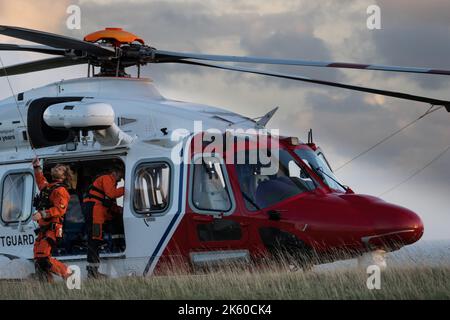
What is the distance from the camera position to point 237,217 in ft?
43.0

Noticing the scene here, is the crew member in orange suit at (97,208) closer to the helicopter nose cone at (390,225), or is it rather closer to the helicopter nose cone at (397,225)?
the helicopter nose cone at (390,225)

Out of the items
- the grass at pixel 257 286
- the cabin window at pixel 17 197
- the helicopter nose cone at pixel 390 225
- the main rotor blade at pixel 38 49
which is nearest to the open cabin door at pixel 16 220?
the cabin window at pixel 17 197

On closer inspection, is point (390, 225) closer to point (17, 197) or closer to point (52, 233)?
point (52, 233)

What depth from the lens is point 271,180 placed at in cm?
1327

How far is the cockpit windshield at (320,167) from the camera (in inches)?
539

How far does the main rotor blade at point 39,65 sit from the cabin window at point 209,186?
301cm

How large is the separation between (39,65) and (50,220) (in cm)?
341

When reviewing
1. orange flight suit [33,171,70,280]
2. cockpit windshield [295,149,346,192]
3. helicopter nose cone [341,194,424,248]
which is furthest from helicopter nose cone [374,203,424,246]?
orange flight suit [33,171,70,280]

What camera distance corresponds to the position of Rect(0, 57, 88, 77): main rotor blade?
15690mm

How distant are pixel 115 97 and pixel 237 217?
2.76m
